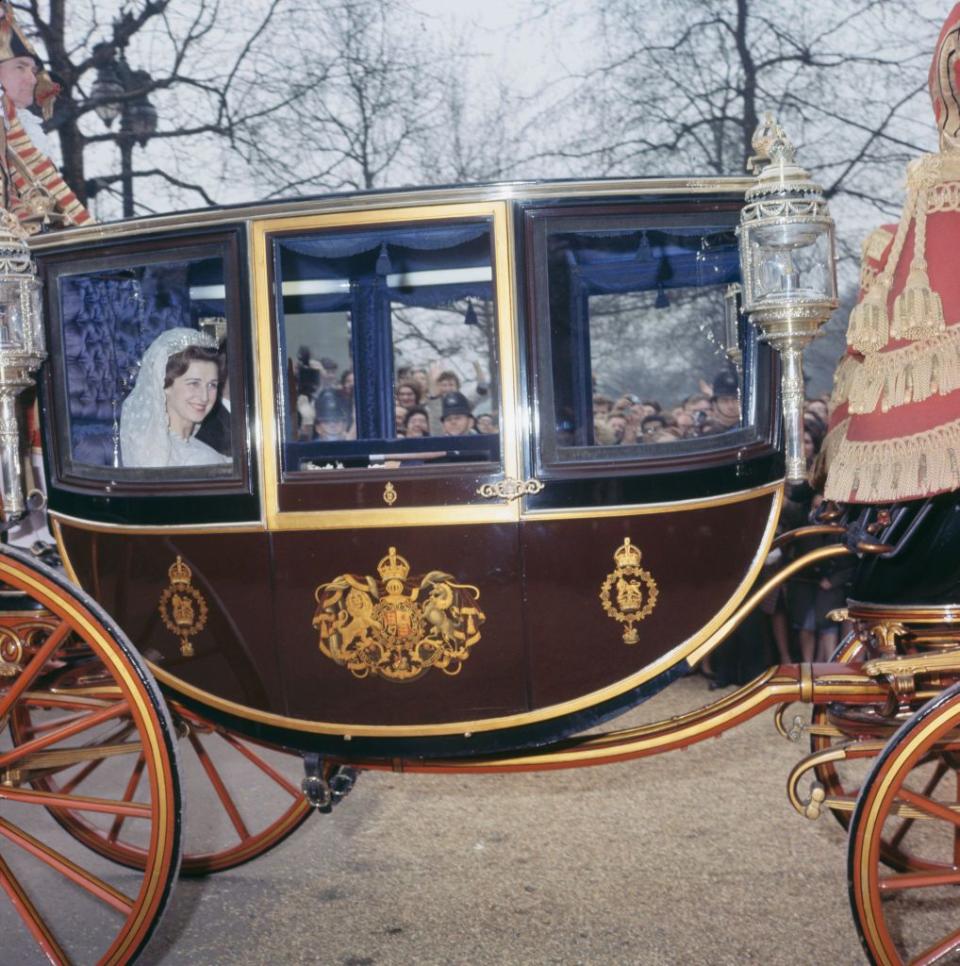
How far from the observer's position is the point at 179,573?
2508 millimetres

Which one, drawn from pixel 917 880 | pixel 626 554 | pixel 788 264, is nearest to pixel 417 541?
pixel 626 554

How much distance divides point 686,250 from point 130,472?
4.18 feet

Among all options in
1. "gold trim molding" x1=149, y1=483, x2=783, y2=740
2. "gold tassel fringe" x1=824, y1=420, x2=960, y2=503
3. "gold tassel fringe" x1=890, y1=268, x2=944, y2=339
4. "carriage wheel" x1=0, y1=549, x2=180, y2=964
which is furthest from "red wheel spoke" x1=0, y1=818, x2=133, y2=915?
"gold tassel fringe" x1=890, y1=268, x2=944, y2=339

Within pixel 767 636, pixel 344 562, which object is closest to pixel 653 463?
pixel 344 562

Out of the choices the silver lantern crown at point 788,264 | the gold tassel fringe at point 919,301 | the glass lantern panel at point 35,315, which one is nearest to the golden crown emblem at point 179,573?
the glass lantern panel at point 35,315

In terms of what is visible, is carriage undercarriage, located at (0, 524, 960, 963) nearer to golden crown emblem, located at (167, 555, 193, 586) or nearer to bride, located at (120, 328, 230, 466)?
golden crown emblem, located at (167, 555, 193, 586)

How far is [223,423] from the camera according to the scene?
8.39 feet

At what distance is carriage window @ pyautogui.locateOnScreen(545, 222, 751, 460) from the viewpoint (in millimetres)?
2344

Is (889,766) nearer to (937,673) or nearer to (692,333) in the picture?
(937,673)

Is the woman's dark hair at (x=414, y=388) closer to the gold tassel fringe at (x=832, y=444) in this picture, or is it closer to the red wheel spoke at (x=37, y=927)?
the gold tassel fringe at (x=832, y=444)

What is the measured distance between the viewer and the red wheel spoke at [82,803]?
2.35 metres

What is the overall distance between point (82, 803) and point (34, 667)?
29 cm

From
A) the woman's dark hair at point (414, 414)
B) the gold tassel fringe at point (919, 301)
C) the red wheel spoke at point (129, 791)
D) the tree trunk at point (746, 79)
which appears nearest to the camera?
the gold tassel fringe at point (919, 301)

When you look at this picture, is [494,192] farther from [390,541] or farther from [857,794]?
[857,794]
